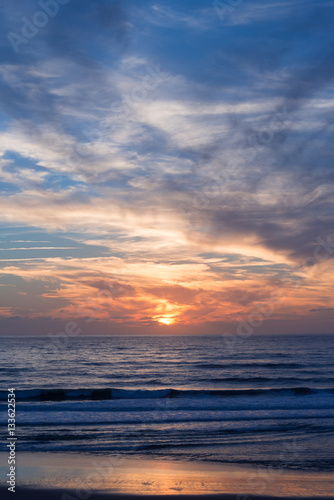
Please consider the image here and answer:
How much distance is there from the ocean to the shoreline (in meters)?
0.86

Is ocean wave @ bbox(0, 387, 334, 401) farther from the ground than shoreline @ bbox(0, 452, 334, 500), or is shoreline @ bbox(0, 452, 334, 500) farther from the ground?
shoreline @ bbox(0, 452, 334, 500)

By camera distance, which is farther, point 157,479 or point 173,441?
point 173,441

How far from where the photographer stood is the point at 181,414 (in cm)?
2053

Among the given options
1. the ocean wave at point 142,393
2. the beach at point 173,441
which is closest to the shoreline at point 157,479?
the beach at point 173,441

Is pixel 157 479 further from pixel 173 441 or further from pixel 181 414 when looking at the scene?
pixel 181 414

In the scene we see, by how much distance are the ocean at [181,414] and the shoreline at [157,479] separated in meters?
0.86

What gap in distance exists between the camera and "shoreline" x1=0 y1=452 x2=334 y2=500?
9.74 metres

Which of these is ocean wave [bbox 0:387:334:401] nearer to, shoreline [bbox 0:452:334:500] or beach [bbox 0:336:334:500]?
beach [bbox 0:336:334:500]

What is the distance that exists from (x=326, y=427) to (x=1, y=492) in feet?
42.5

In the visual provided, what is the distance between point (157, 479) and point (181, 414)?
10158mm

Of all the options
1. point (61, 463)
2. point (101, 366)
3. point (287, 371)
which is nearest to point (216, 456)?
point (61, 463)

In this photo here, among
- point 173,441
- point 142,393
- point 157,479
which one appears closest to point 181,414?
point 173,441

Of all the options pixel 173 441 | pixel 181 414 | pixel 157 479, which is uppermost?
pixel 157 479

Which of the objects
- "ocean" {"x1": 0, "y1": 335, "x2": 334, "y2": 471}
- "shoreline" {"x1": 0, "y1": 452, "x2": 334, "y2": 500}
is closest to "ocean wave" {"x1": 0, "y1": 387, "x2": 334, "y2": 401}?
"ocean" {"x1": 0, "y1": 335, "x2": 334, "y2": 471}
